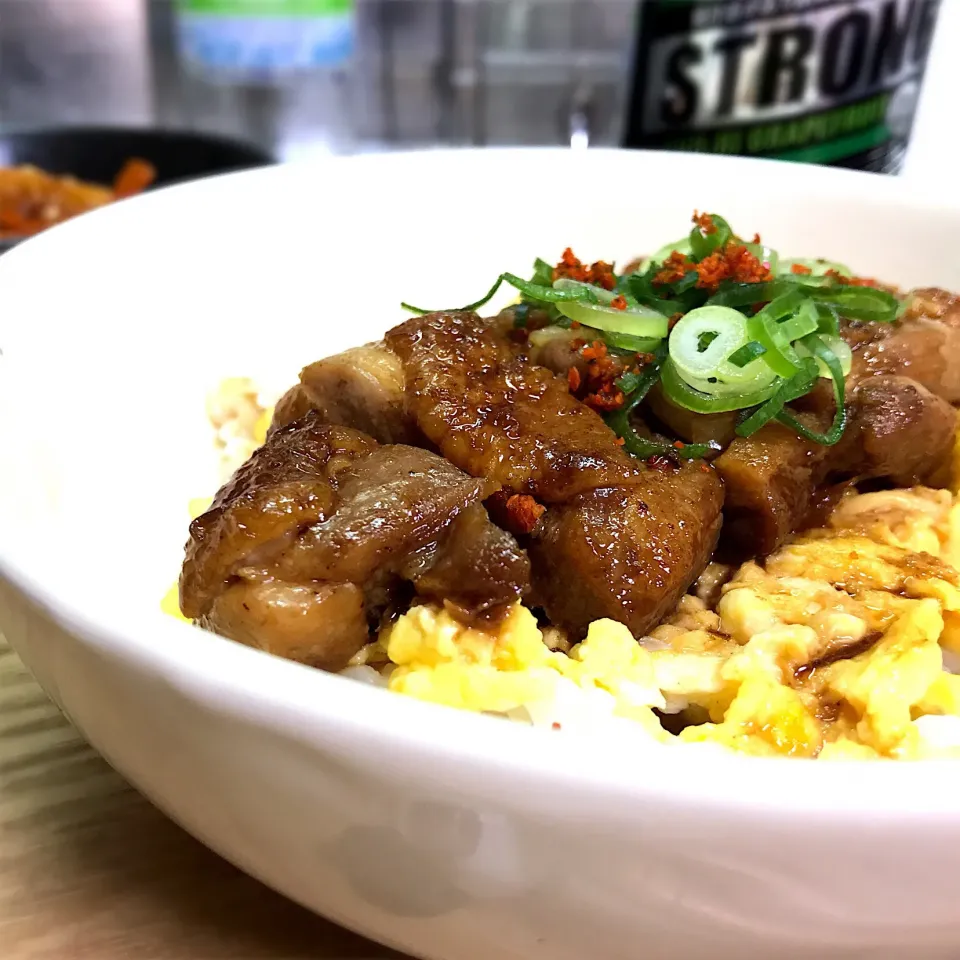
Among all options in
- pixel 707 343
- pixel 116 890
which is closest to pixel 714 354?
pixel 707 343

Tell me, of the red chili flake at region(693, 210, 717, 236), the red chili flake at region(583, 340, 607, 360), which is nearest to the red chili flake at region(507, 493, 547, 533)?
the red chili flake at region(583, 340, 607, 360)

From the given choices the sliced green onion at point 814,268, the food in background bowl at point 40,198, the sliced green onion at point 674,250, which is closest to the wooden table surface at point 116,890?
the sliced green onion at point 674,250

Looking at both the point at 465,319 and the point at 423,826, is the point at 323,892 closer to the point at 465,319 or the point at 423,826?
the point at 423,826

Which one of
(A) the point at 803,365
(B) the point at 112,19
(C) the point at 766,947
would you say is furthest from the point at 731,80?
(B) the point at 112,19

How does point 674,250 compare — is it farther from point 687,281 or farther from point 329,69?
point 329,69

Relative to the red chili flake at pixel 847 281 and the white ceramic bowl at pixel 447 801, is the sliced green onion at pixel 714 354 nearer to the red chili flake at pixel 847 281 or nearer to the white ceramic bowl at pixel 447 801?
the red chili flake at pixel 847 281

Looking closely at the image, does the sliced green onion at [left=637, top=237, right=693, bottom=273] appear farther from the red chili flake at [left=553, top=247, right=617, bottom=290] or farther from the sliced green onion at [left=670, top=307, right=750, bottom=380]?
the sliced green onion at [left=670, top=307, right=750, bottom=380]
